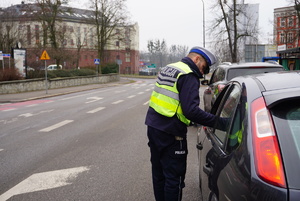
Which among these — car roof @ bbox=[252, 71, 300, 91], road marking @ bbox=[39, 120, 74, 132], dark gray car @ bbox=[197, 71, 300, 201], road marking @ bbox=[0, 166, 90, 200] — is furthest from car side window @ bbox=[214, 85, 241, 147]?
road marking @ bbox=[39, 120, 74, 132]

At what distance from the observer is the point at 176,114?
304 centimetres

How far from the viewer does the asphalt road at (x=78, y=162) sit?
14.2 ft

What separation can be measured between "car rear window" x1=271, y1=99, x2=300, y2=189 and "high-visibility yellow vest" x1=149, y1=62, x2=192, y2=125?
1.17m

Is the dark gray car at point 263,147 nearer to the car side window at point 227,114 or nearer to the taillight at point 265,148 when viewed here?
the taillight at point 265,148

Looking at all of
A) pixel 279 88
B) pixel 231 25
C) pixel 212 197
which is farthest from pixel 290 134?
pixel 231 25

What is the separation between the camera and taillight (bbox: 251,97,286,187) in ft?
5.53

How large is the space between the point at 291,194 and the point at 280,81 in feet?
2.90

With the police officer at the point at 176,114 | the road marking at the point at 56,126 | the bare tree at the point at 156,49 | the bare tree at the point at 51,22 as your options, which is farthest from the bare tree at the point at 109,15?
the bare tree at the point at 156,49

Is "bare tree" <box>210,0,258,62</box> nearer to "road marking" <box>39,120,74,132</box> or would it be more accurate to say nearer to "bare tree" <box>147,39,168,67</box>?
"road marking" <box>39,120,74,132</box>

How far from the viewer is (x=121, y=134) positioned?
339 inches

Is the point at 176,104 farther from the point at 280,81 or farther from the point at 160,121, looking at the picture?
the point at 280,81

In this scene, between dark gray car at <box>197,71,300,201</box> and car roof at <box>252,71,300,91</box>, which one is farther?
car roof at <box>252,71,300,91</box>

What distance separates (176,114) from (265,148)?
1316 millimetres

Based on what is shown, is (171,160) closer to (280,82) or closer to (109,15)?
(280,82)
